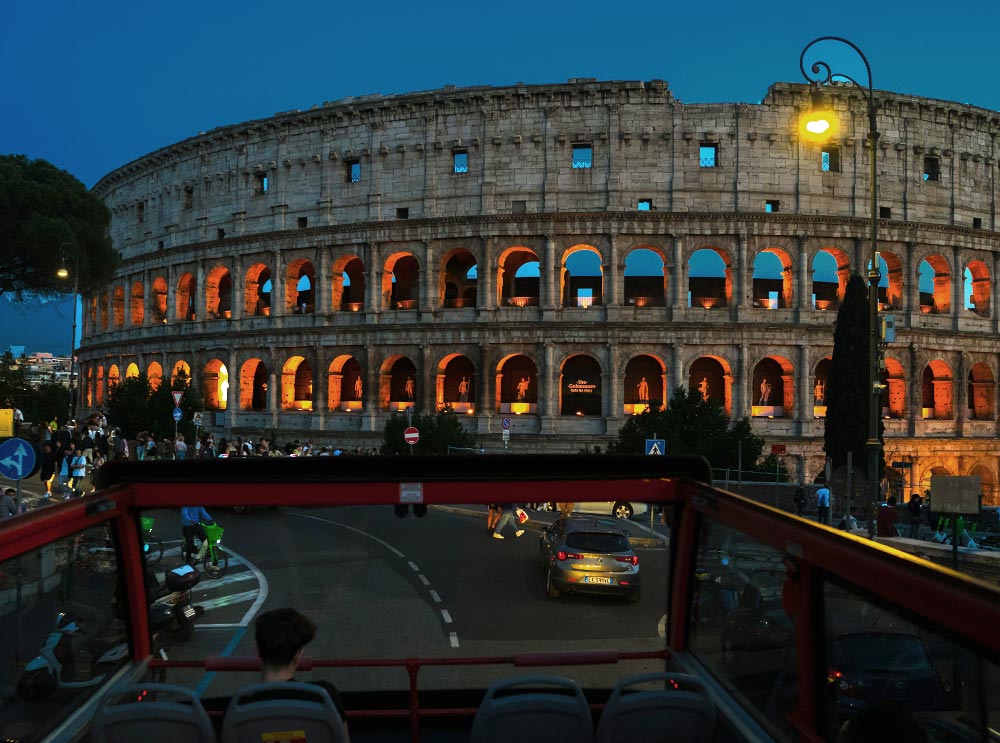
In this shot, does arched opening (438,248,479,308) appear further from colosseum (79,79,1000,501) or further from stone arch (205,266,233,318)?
stone arch (205,266,233,318)

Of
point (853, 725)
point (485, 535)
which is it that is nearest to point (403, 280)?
point (485, 535)

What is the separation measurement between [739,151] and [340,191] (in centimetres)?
1903

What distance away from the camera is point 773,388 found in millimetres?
34156

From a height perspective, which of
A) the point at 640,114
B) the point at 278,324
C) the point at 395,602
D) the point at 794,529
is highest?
the point at 640,114

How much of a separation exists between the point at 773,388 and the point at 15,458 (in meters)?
31.4

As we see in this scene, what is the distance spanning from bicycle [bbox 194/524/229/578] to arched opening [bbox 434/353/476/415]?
28317 mm

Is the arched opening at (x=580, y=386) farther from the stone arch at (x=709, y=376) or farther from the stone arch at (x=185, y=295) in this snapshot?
the stone arch at (x=185, y=295)

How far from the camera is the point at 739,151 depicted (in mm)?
31781

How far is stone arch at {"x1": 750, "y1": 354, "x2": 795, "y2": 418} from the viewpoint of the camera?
31609 mm

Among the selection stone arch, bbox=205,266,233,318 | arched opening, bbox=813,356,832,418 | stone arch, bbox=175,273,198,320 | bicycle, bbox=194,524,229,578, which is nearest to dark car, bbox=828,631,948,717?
bicycle, bbox=194,524,229,578

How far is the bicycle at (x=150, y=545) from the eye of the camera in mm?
4293

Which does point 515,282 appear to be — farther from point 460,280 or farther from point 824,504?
point 824,504

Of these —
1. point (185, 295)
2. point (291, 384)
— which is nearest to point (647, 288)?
point (291, 384)

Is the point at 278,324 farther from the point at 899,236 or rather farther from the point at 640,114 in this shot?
the point at 899,236
